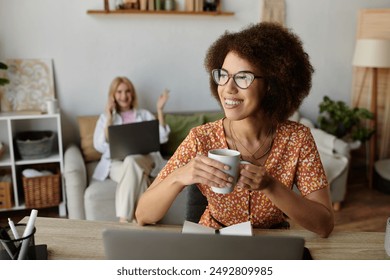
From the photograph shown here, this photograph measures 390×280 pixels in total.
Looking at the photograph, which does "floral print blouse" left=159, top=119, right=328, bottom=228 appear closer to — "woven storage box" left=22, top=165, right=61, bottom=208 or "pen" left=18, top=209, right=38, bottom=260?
"pen" left=18, top=209, right=38, bottom=260

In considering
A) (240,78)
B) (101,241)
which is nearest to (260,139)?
(240,78)

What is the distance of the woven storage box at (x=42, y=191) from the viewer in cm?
268

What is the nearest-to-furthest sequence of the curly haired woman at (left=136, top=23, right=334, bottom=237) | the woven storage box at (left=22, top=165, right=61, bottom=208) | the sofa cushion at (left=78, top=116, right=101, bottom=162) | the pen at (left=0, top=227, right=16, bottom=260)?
the pen at (left=0, top=227, right=16, bottom=260) < the curly haired woman at (left=136, top=23, right=334, bottom=237) < the woven storage box at (left=22, top=165, right=61, bottom=208) < the sofa cushion at (left=78, top=116, right=101, bottom=162)

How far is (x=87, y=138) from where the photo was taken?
9.58ft

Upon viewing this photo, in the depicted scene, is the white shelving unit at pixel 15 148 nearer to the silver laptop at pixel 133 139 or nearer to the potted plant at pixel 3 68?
the potted plant at pixel 3 68

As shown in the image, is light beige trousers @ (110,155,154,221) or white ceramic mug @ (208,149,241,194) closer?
white ceramic mug @ (208,149,241,194)

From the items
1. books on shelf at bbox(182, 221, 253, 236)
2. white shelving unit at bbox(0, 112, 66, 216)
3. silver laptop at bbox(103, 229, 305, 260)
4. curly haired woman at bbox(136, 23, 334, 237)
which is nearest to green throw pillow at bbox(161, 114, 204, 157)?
white shelving unit at bbox(0, 112, 66, 216)

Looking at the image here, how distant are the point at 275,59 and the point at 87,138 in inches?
81.2

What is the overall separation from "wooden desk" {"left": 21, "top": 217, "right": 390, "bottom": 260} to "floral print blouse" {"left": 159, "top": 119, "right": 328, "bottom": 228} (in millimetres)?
116

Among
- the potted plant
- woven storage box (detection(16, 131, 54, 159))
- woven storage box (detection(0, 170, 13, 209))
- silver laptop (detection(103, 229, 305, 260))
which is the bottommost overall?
woven storage box (detection(0, 170, 13, 209))

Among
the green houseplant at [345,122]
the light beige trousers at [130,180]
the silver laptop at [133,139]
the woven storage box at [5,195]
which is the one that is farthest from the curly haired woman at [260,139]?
the green houseplant at [345,122]

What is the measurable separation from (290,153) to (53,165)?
2242 mm

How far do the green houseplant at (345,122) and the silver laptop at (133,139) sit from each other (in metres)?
1.53

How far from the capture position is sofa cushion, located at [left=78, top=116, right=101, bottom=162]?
9.53 ft
